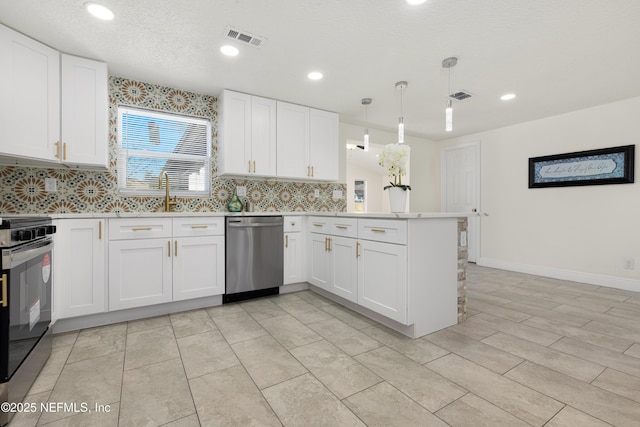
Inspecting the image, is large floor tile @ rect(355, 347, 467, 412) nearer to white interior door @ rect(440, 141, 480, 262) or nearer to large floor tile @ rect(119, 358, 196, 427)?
large floor tile @ rect(119, 358, 196, 427)

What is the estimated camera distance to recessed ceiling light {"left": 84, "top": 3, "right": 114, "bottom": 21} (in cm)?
188

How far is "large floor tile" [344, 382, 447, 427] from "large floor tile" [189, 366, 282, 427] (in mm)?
402

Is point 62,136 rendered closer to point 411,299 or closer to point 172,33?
point 172,33

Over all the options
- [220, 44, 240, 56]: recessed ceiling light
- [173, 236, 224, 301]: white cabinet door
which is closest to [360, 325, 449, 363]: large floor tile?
[173, 236, 224, 301]: white cabinet door

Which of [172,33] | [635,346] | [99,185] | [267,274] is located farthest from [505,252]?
[99,185]

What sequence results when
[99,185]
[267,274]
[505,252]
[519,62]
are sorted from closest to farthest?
[519,62] → [99,185] → [267,274] → [505,252]

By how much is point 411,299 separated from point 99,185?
3.05 metres

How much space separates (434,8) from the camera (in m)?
1.91

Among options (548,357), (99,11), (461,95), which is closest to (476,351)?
(548,357)

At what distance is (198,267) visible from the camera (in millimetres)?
2787

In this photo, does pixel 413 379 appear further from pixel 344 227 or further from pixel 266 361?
pixel 344 227

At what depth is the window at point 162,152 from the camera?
3.00m

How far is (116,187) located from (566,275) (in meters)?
5.65

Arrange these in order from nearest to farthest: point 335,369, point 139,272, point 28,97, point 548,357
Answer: point 335,369 < point 548,357 < point 28,97 < point 139,272
